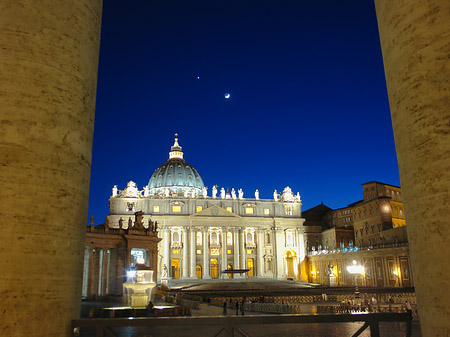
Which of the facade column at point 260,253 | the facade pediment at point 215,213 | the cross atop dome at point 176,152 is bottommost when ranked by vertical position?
the facade column at point 260,253

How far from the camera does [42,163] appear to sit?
231 inches

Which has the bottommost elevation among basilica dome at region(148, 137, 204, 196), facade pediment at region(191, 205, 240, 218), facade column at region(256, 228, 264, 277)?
facade column at region(256, 228, 264, 277)

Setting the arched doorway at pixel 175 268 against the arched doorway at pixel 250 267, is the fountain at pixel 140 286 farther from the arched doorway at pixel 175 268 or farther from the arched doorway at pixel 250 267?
the arched doorway at pixel 250 267

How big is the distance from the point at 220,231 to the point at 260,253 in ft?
34.9

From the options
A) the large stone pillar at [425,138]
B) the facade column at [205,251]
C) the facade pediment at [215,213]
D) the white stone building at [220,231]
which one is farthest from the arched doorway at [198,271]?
the large stone pillar at [425,138]

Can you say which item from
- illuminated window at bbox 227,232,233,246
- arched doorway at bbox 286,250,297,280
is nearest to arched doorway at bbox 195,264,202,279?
illuminated window at bbox 227,232,233,246

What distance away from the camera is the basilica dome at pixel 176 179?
112 m

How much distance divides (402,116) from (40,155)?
5.26 metres

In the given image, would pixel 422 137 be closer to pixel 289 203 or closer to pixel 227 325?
pixel 227 325

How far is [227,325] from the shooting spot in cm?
581

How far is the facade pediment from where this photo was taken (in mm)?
91375

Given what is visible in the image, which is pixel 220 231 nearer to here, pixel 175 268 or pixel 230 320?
pixel 175 268

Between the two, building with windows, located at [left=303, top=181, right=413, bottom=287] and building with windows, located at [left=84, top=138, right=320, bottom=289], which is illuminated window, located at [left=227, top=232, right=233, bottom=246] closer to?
building with windows, located at [left=84, top=138, right=320, bottom=289]

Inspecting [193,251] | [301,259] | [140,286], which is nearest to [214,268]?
[193,251]
